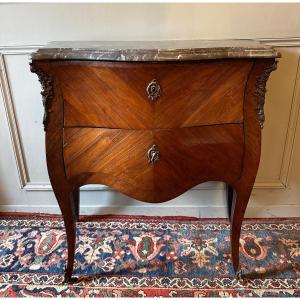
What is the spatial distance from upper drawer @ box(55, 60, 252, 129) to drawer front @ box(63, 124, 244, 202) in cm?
3

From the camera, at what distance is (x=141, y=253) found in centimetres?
128

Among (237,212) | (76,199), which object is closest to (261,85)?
(237,212)

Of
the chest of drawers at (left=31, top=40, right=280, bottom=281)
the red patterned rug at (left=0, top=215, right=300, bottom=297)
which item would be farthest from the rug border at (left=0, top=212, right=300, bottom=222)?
the chest of drawers at (left=31, top=40, right=280, bottom=281)

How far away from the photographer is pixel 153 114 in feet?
2.89

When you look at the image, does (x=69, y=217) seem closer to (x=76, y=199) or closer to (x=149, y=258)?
(x=76, y=199)

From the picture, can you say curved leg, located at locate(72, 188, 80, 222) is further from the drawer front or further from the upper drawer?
the upper drawer

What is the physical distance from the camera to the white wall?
45.6 inches

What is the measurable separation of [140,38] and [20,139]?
70cm

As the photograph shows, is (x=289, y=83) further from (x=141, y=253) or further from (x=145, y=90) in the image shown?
(x=141, y=253)

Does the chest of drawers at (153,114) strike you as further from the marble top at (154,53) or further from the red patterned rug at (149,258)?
the red patterned rug at (149,258)

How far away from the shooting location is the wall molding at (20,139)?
121 centimetres

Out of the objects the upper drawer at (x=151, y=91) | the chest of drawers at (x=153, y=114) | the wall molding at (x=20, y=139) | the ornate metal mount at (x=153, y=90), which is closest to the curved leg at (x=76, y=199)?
the wall molding at (x=20, y=139)

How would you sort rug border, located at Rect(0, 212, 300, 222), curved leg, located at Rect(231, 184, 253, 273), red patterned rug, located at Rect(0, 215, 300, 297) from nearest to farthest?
curved leg, located at Rect(231, 184, 253, 273) → red patterned rug, located at Rect(0, 215, 300, 297) → rug border, located at Rect(0, 212, 300, 222)

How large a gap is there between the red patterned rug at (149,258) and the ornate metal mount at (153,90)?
0.71m
